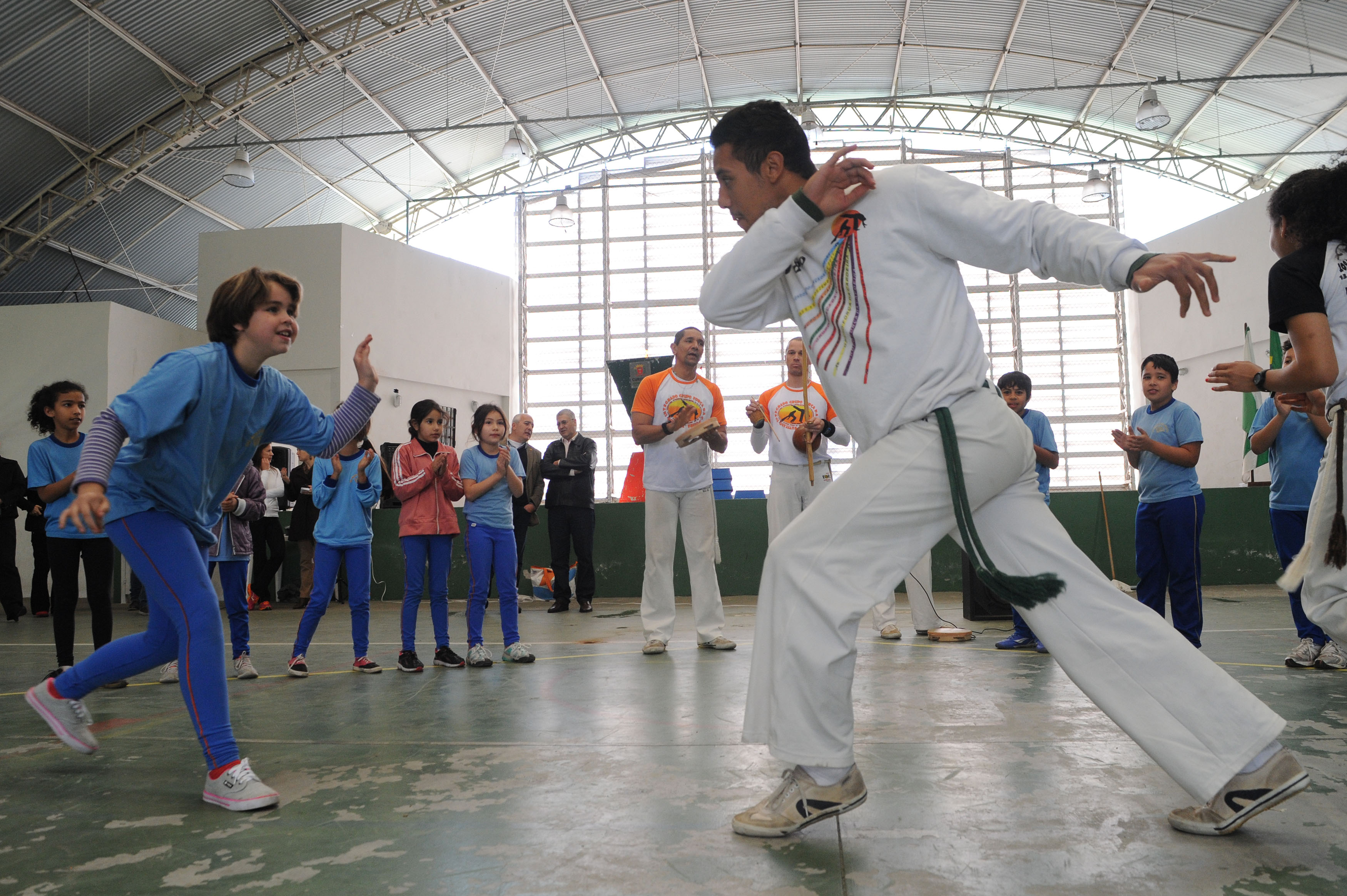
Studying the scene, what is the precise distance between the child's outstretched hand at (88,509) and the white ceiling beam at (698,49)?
16490 millimetres

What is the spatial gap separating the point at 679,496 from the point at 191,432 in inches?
133

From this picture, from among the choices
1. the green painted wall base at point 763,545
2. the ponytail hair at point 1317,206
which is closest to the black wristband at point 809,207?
the ponytail hair at point 1317,206

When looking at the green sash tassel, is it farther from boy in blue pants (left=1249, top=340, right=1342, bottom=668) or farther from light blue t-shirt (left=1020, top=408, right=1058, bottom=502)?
light blue t-shirt (left=1020, top=408, right=1058, bottom=502)

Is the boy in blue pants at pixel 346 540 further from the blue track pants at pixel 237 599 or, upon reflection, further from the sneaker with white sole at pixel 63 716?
the sneaker with white sole at pixel 63 716

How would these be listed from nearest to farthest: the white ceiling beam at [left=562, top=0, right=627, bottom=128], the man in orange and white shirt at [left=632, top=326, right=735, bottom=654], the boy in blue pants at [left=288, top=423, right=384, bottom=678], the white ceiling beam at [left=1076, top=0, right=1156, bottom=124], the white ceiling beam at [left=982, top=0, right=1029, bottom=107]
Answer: the boy in blue pants at [left=288, top=423, right=384, bottom=678] → the man in orange and white shirt at [left=632, top=326, right=735, bottom=654] → the white ceiling beam at [left=1076, top=0, right=1156, bottom=124] → the white ceiling beam at [left=562, top=0, right=627, bottom=128] → the white ceiling beam at [left=982, top=0, right=1029, bottom=107]

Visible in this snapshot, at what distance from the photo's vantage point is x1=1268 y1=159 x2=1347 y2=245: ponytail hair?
215 centimetres

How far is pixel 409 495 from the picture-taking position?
16.8 ft

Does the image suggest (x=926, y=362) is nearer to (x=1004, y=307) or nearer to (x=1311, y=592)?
(x=1311, y=592)

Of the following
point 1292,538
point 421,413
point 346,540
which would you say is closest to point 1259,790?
point 1292,538

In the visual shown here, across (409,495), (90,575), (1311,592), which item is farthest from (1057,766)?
(90,575)

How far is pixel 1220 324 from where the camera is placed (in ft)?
53.9

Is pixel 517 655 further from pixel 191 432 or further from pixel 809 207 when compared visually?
pixel 809 207

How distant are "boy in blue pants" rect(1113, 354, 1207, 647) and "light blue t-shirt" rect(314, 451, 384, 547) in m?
3.86

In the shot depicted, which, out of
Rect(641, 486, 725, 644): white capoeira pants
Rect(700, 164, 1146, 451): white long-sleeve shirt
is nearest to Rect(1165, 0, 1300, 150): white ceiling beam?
Rect(641, 486, 725, 644): white capoeira pants
